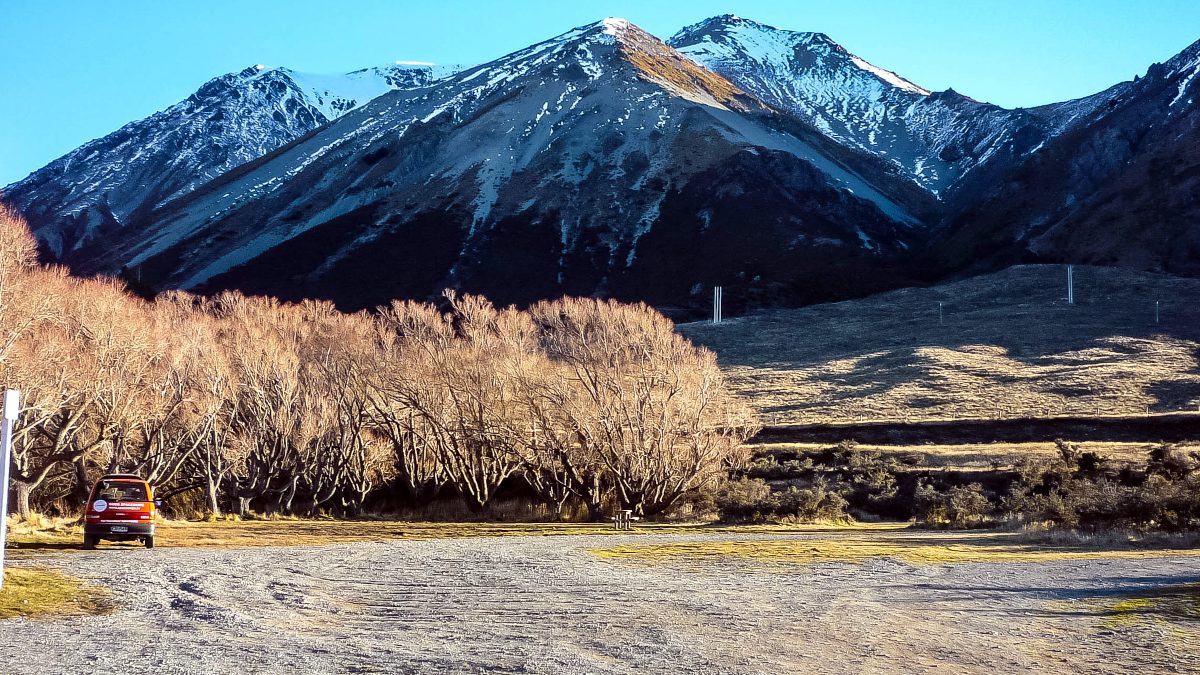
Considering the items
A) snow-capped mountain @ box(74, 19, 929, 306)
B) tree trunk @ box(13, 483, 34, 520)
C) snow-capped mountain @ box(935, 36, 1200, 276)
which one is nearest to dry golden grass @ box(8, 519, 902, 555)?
tree trunk @ box(13, 483, 34, 520)

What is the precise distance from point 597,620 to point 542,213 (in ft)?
498

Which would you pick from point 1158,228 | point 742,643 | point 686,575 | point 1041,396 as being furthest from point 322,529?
point 1158,228

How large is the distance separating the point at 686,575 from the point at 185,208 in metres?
193

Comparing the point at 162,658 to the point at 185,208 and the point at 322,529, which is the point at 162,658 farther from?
the point at 185,208

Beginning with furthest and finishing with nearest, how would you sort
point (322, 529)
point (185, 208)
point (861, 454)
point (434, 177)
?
point (185, 208)
point (434, 177)
point (861, 454)
point (322, 529)

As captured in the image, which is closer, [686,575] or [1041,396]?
[686,575]

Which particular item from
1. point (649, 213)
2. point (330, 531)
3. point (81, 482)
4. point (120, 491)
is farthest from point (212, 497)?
point (649, 213)

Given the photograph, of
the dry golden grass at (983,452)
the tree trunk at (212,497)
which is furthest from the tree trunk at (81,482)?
the dry golden grass at (983,452)

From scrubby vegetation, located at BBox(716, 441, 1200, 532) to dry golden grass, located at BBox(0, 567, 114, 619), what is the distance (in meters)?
→ 26.0

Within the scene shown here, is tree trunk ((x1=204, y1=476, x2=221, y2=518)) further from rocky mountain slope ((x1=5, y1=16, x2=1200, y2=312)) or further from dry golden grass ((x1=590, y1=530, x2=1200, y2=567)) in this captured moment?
rocky mountain slope ((x1=5, y1=16, x2=1200, y2=312))

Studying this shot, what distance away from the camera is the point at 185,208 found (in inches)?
7731

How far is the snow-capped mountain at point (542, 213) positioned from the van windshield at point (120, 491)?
114 metres

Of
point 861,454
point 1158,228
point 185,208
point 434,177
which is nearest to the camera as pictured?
point 861,454

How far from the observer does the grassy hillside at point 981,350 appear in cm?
6694
